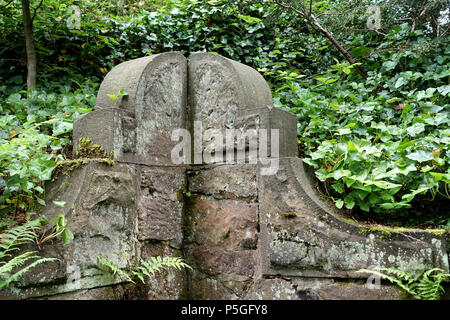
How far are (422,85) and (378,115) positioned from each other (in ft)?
2.35

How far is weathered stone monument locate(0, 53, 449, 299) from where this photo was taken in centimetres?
210

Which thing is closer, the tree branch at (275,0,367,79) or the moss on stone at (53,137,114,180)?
the moss on stone at (53,137,114,180)

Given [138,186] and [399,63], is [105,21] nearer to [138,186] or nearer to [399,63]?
[138,186]

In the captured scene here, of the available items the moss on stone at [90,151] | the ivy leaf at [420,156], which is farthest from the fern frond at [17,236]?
the ivy leaf at [420,156]

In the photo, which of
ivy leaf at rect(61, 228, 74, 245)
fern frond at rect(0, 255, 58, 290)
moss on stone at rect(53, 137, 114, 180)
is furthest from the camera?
moss on stone at rect(53, 137, 114, 180)

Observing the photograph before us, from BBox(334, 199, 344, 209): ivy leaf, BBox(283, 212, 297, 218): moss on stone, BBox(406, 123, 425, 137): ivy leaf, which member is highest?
BBox(406, 123, 425, 137): ivy leaf

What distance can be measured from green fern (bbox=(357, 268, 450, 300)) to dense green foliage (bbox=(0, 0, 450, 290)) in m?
0.38

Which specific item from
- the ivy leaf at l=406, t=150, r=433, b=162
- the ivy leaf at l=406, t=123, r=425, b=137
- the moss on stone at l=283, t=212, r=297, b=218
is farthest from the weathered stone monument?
the ivy leaf at l=406, t=123, r=425, b=137

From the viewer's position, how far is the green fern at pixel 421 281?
1.89 metres

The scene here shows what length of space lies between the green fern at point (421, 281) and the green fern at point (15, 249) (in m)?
1.82

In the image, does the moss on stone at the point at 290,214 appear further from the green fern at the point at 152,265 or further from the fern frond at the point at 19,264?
the fern frond at the point at 19,264

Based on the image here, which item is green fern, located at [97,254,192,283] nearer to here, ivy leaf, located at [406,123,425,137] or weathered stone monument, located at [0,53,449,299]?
weathered stone monument, located at [0,53,449,299]

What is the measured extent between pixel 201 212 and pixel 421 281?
1.56 meters
